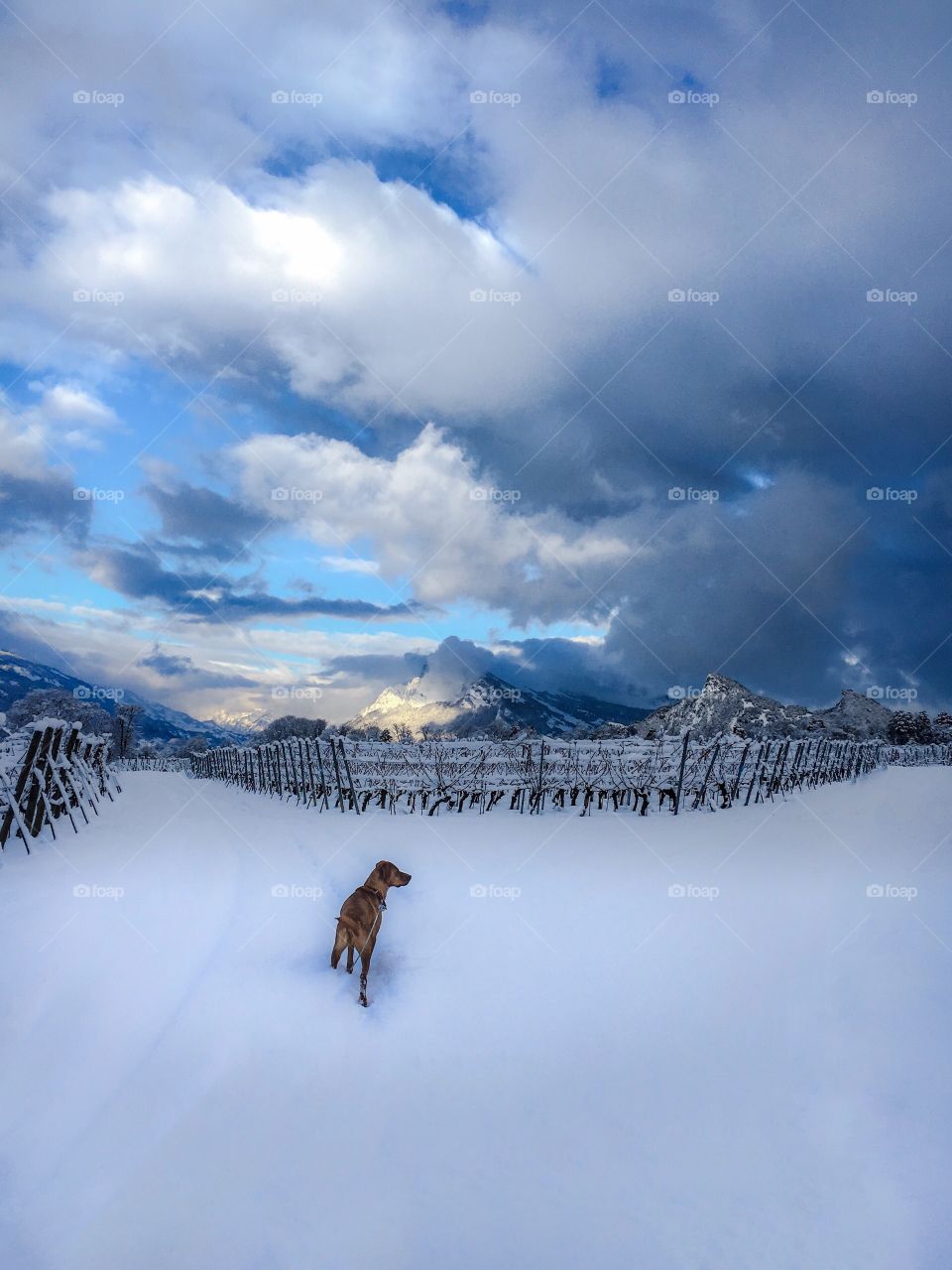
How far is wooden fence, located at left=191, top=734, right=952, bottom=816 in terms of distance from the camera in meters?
19.0

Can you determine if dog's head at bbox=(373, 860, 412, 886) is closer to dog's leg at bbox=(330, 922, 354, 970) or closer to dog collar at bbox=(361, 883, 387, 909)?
dog collar at bbox=(361, 883, 387, 909)

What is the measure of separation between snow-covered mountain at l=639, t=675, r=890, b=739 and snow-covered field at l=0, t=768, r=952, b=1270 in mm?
71496

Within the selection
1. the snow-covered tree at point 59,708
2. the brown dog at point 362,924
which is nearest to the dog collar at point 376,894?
the brown dog at point 362,924

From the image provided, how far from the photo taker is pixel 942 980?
21.1 feet

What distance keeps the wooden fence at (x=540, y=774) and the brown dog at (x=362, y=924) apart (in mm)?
12306

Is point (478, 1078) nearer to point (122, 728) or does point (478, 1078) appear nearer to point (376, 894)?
point (376, 894)

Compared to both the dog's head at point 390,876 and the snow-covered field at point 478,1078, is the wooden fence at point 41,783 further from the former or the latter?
the dog's head at point 390,876

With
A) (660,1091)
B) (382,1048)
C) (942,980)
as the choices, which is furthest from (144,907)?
(942,980)

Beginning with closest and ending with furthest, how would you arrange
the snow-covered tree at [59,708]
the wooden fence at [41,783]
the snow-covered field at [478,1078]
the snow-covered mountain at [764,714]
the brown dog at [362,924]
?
the snow-covered field at [478,1078], the brown dog at [362,924], the wooden fence at [41,783], the snow-covered tree at [59,708], the snow-covered mountain at [764,714]

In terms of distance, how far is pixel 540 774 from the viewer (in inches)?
739

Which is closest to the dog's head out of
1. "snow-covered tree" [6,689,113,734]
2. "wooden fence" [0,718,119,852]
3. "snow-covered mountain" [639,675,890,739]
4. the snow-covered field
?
the snow-covered field

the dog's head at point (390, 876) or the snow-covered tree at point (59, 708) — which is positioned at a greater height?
the dog's head at point (390, 876)

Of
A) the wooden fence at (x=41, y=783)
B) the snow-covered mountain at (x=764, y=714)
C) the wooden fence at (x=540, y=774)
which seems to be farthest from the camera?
the snow-covered mountain at (x=764, y=714)

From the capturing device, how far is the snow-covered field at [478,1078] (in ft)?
12.4
